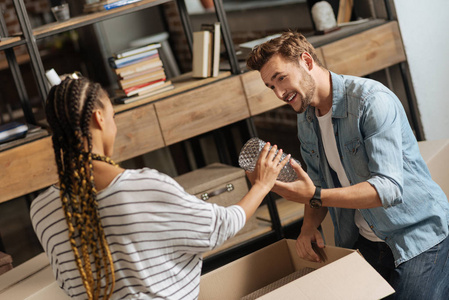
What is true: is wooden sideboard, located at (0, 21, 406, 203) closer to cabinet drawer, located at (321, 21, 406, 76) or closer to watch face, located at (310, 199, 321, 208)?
cabinet drawer, located at (321, 21, 406, 76)

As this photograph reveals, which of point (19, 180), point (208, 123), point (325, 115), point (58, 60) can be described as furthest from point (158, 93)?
point (58, 60)

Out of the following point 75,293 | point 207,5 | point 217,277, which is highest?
point 207,5

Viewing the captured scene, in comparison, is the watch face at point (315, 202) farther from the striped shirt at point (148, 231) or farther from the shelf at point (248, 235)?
the shelf at point (248, 235)

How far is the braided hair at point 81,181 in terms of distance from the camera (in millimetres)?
1294

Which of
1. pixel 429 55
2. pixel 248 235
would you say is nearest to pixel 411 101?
pixel 429 55

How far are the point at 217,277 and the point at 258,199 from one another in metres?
0.46

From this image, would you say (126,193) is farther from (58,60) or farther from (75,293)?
(58,60)

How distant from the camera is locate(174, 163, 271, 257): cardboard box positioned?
9.82 feet

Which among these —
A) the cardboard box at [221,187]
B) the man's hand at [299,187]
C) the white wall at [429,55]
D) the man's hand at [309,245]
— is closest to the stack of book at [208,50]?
the cardboard box at [221,187]

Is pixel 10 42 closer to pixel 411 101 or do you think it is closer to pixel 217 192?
pixel 217 192

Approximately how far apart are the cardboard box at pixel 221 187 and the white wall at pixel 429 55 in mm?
1152

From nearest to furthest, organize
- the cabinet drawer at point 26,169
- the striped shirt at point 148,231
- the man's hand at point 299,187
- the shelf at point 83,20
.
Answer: the striped shirt at point 148,231 → the man's hand at point 299,187 → the cabinet drawer at point 26,169 → the shelf at point 83,20

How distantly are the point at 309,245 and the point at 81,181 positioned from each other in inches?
30.3

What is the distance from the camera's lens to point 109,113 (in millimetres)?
1358
